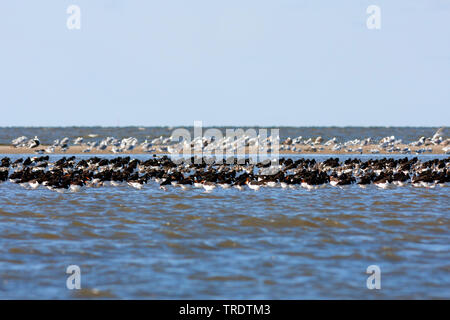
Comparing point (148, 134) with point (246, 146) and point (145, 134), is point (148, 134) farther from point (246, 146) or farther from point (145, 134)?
point (246, 146)

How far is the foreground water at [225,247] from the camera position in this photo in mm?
11664

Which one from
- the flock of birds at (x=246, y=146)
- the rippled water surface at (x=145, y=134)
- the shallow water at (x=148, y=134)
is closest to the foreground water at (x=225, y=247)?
the flock of birds at (x=246, y=146)

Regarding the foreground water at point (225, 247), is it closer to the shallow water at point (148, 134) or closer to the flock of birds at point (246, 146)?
the flock of birds at point (246, 146)

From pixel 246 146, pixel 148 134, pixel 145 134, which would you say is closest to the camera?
pixel 246 146

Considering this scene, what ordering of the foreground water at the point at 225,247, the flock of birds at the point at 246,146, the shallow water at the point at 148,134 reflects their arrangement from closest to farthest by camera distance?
the foreground water at the point at 225,247 < the flock of birds at the point at 246,146 < the shallow water at the point at 148,134

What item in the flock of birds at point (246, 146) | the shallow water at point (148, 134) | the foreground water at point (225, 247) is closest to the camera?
the foreground water at point (225, 247)

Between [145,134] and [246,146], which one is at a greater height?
[145,134]

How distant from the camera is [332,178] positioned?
3131 cm

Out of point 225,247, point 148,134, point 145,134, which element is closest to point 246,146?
point 145,134

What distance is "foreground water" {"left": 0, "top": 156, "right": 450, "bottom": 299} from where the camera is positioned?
11.7 m

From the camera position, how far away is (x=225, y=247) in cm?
1523

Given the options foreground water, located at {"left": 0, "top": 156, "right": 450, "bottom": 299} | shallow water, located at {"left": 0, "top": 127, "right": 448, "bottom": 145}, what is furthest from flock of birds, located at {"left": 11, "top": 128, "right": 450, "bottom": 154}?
foreground water, located at {"left": 0, "top": 156, "right": 450, "bottom": 299}

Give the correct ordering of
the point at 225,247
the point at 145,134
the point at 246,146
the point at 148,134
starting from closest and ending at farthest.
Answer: the point at 225,247 < the point at 246,146 < the point at 145,134 < the point at 148,134

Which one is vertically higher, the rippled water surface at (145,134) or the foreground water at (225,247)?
the rippled water surface at (145,134)
